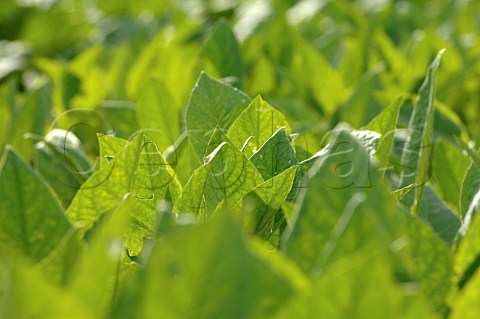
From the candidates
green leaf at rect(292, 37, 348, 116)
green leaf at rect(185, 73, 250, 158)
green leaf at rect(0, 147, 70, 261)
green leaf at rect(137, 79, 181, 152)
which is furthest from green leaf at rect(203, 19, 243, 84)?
green leaf at rect(0, 147, 70, 261)

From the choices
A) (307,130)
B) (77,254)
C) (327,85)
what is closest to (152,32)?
(327,85)

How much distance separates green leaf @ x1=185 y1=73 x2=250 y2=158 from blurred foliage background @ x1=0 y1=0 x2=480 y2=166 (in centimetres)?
23

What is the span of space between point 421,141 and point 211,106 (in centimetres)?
48

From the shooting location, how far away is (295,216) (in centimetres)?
105

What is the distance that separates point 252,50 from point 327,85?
0.45m

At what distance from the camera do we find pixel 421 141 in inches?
63.0

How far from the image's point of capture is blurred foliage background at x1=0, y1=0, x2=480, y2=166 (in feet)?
7.80

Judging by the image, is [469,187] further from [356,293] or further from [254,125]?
[356,293]

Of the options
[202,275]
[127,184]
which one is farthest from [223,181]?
[202,275]

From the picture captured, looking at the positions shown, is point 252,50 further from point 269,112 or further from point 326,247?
point 326,247

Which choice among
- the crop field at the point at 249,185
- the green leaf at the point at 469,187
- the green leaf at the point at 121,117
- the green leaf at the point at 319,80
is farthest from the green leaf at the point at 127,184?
the green leaf at the point at 319,80

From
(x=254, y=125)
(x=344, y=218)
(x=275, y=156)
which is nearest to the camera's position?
(x=344, y=218)

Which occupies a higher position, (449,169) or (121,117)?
(121,117)

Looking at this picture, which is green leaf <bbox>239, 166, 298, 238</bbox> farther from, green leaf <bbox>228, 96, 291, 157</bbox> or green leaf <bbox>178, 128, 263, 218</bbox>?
green leaf <bbox>228, 96, 291, 157</bbox>
